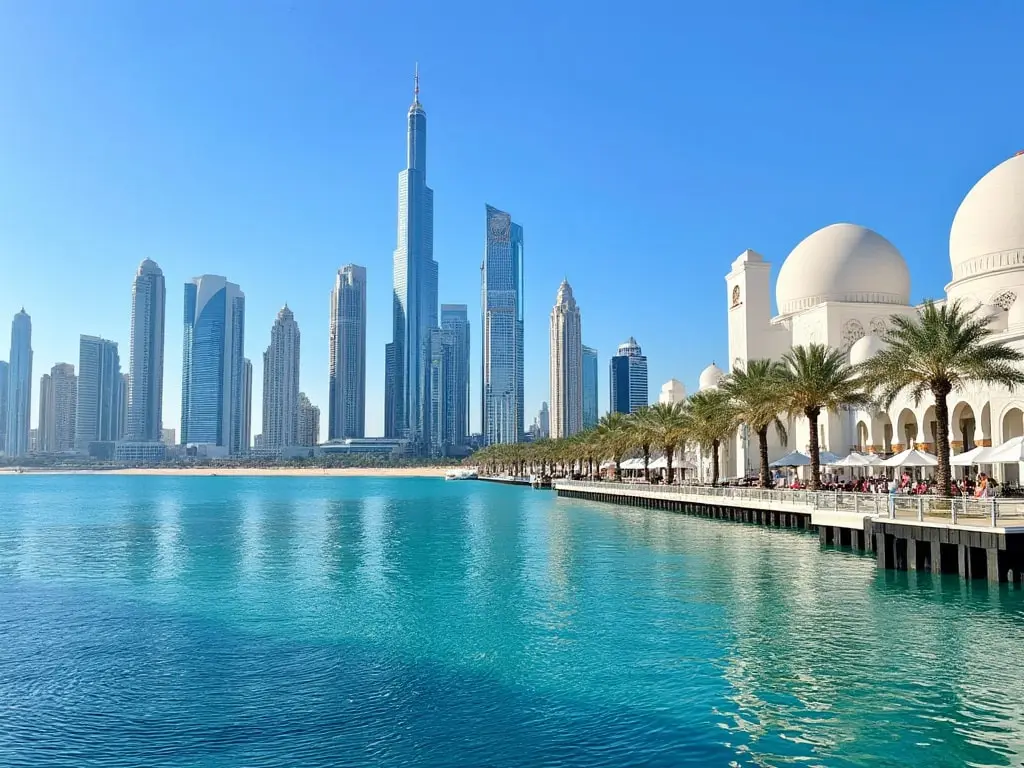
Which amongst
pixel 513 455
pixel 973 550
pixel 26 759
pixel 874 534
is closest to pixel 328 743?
pixel 26 759

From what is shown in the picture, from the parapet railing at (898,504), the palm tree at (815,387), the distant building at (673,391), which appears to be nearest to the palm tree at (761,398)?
the palm tree at (815,387)

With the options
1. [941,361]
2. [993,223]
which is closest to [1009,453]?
[941,361]

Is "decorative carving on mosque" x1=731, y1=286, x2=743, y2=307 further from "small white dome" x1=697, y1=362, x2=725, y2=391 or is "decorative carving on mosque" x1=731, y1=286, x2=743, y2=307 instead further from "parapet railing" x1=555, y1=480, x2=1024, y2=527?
"parapet railing" x1=555, y1=480, x2=1024, y2=527

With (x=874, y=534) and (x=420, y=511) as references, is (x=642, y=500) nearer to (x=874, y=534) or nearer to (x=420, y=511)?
(x=420, y=511)

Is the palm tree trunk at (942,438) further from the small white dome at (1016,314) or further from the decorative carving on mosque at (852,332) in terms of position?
the decorative carving on mosque at (852,332)

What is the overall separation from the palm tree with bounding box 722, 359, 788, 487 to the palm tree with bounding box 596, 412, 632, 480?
24683 millimetres

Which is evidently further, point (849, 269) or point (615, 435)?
point (615, 435)

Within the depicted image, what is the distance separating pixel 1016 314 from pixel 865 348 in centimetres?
1287

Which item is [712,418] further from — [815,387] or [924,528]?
[924,528]

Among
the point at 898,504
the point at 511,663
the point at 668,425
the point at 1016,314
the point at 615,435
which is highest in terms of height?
the point at 1016,314

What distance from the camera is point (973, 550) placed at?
80.4ft

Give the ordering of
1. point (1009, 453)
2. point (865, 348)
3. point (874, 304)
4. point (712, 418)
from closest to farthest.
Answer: point (1009, 453) → point (712, 418) → point (865, 348) → point (874, 304)

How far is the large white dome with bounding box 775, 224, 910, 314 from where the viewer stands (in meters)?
68.9

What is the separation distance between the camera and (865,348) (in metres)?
61.0
